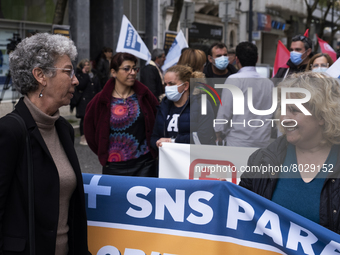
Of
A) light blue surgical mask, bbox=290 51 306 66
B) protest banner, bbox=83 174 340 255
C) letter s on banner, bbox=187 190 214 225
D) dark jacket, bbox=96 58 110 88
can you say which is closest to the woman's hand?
protest banner, bbox=83 174 340 255

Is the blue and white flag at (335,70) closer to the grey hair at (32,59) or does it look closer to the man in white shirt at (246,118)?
the man in white shirt at (246,118)

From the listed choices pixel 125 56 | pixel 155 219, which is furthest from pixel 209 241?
pixel 125 56

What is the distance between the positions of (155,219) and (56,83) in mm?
1027

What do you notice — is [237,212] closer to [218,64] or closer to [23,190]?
[23,190]

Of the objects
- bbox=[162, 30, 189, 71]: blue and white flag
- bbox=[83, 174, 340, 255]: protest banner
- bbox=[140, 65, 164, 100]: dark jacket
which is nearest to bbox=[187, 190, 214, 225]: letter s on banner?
bbox=[83, 174, 340, 255]: protest banner

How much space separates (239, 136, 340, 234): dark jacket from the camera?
2281 mm

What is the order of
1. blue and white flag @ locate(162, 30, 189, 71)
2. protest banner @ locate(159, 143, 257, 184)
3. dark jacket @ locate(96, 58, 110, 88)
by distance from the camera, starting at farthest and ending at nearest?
dark jacket @ locate(96, 58, 110, 88), blue and white flag @ locate(162, 30, 189, 71), protest banner @ locate(159, 143, 257, 184)

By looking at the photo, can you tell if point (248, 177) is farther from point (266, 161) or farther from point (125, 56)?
point (125, 56)

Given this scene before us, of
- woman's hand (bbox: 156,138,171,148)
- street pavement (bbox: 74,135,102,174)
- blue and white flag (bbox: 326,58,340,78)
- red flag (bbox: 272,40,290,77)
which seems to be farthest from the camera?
street pavement (bbox: 74,135,102,174)

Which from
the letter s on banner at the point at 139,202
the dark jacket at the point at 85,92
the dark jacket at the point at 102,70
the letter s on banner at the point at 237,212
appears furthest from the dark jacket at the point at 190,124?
the dark jacket at the point at 102,70

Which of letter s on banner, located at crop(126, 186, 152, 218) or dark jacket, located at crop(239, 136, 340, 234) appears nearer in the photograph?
dark jacket, located at crop(239, 136, 340, 234)

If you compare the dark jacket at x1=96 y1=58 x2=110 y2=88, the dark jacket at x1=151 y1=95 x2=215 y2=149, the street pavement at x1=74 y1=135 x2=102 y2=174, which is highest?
the dark jacket at x1=96 y1=58 x2=110 y2=88

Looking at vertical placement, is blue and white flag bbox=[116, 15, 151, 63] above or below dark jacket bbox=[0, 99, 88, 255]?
above

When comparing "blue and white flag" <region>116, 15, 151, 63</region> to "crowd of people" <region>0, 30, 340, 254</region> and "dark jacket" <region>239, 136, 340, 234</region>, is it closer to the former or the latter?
"crowd of people" <region>0, 30, 340, 254</region>
